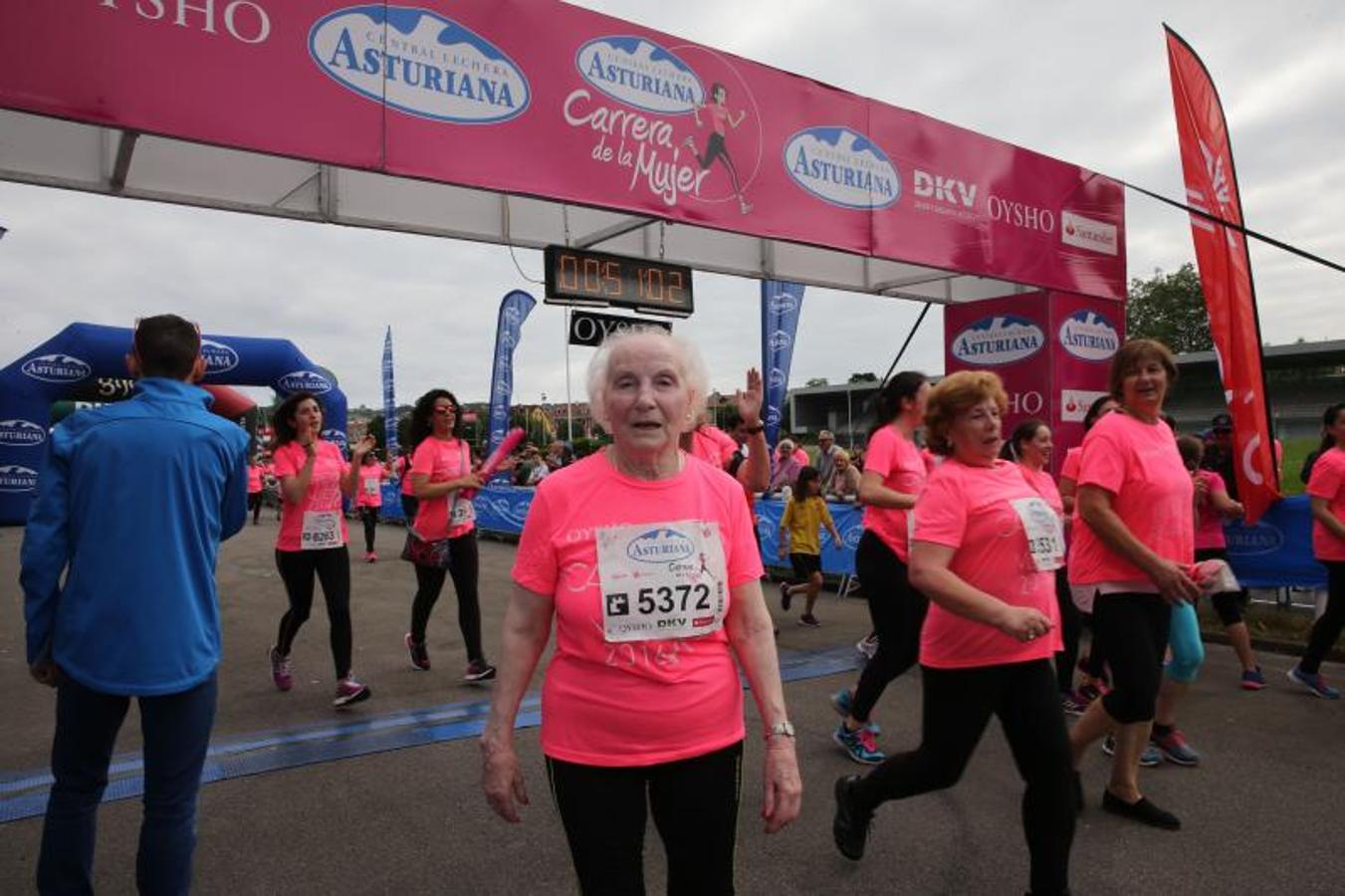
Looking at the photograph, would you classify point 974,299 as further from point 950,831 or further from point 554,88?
point 950,831

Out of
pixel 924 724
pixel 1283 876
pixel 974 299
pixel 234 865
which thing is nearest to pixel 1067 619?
pixel 1283 876

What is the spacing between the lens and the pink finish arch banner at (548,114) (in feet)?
13.6

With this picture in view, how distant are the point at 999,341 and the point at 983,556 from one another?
7234mm

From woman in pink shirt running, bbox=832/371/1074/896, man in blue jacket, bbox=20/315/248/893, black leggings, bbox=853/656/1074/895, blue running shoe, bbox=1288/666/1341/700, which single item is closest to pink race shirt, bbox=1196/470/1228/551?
blue running shoe, bbox=1288/666/1341/700

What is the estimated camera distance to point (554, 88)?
216 inches

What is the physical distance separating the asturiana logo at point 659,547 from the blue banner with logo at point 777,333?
801 cm

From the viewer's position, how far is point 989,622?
2.41 metres

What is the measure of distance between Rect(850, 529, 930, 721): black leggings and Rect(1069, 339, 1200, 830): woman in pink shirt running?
858 mm

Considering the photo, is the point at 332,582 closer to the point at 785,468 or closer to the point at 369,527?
the point at 785,468

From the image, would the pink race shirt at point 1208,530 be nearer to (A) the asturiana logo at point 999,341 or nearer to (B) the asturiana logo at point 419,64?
(A) the asturiana logo at point 999,341

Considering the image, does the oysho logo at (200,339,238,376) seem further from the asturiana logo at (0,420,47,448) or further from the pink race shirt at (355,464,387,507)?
the pink race shirt at (355,464,387,507)

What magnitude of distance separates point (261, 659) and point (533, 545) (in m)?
5.60

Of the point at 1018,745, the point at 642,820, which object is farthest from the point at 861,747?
the point at 642,820

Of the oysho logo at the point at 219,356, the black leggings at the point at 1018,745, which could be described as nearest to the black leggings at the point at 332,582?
the black leggings at the point at 1018,745
